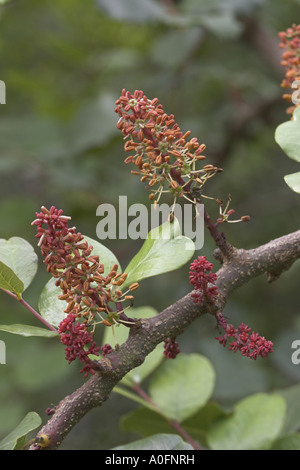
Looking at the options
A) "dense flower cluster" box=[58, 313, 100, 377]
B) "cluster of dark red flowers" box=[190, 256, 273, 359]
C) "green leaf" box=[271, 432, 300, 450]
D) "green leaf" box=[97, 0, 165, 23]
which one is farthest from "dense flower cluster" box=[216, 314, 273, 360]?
"green leaf" box=[97, 0, 165, 23]

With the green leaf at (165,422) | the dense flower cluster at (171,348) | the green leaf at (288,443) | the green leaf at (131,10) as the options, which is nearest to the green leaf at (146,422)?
the green leaf at (165,422)

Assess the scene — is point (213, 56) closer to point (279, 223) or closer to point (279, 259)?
point (279, 223)

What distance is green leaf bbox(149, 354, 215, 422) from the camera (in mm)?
803

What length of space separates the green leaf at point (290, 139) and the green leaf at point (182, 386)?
386 mm

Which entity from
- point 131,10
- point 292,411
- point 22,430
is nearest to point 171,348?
point 22,430

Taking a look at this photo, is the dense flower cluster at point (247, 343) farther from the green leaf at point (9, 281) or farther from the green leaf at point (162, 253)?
the green leaf at point (9, 281)

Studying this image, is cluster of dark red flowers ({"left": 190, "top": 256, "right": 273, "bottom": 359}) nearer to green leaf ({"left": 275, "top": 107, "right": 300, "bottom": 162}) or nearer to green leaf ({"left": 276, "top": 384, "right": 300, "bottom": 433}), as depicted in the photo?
green leaf ({"left": 275, "top": 107, "right": 300, "bottom": 162})

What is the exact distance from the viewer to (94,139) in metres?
1.56

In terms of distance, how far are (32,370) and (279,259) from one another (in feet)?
3.99

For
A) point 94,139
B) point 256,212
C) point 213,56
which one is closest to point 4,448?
point 94,139

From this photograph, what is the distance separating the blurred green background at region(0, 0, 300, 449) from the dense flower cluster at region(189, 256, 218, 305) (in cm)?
95

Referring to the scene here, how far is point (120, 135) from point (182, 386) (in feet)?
3.04

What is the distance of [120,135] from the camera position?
1624 mm

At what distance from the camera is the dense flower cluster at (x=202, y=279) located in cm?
51
